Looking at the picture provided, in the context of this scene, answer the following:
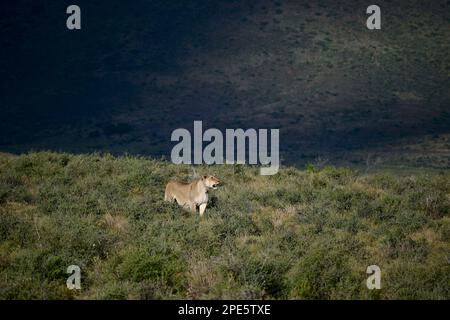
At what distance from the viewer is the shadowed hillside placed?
73.9m

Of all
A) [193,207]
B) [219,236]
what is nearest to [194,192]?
[193,207]

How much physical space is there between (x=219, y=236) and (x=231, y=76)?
83.3m

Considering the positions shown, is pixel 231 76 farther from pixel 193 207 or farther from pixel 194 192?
pixel 193 207

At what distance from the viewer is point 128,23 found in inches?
4286

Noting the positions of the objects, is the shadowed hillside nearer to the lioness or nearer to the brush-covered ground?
the brush-covered ground

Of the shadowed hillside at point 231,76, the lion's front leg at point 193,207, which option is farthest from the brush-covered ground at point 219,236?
the shadowed hillside at point 231,76

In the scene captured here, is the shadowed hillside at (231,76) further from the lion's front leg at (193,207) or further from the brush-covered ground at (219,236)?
the lion's front leg at (193,207)

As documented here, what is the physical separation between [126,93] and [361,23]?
44.3m

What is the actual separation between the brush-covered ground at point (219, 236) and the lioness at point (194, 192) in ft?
1.03

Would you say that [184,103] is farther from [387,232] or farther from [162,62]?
[387,232]

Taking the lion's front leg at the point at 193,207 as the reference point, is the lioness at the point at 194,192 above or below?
above

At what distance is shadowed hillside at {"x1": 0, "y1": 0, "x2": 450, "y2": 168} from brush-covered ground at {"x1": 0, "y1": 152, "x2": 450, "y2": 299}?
44285mm

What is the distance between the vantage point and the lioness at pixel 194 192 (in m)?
14.0

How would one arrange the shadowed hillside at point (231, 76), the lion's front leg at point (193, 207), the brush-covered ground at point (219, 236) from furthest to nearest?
the shadowed hillside at point (231, 76), the lion's front leg at point (193, 207), the brush-covered ground at point (219, 236)
